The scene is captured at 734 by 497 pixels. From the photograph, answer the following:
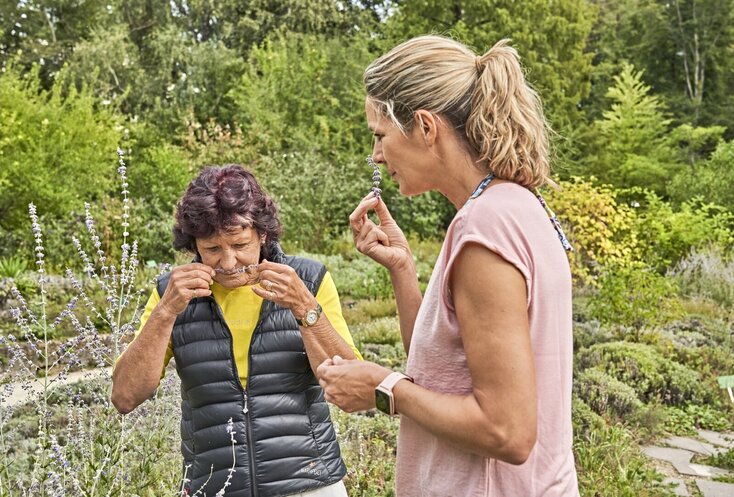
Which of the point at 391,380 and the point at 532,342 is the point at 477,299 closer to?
the point at 532,342

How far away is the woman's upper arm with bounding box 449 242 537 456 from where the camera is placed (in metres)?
1.31

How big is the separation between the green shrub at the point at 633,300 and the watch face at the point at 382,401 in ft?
20.6

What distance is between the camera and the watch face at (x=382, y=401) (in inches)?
58.2

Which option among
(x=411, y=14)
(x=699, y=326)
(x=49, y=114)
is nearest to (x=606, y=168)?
(x=411, y=14)

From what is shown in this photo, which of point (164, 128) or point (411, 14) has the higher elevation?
point (411, 14)

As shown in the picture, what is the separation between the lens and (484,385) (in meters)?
1.33

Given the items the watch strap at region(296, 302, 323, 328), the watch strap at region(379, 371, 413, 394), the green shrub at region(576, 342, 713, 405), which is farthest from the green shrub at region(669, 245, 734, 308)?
the watch strap at region(379, 371, 413, 394)

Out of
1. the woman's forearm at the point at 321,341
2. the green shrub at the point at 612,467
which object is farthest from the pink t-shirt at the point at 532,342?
the green shrub at the point at 612,467

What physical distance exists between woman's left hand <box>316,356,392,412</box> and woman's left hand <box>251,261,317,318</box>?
1.56 ft

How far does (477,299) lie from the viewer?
1.33 meters

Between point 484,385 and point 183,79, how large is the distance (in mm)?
20327

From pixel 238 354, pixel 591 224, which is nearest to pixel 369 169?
pixel 591 224

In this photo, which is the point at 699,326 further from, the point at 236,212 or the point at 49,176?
the point at 49,176

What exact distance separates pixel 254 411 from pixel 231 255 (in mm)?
421
